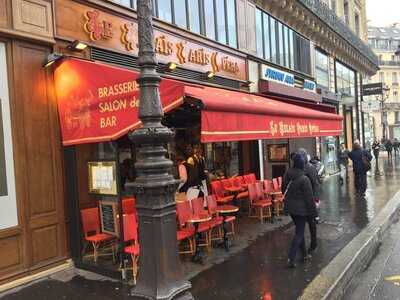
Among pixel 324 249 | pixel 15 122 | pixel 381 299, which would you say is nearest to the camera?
pixel 381 299

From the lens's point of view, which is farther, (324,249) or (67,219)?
(324,249)

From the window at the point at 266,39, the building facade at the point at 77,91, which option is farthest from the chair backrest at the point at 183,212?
the window at the point at 266,39

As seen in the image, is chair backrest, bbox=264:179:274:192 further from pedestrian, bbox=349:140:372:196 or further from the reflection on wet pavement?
pedestrian, bbox=349:140:372:196

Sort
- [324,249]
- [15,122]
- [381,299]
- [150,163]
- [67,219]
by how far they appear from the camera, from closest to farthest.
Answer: [150,163], [381,299], [15,122], [67,219], [324,249]

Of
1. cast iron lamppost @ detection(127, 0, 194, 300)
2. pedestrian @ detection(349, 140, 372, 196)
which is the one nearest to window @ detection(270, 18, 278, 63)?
pedestrian @ detection(349, 140, 372, 196)

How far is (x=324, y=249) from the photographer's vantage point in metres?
7.05

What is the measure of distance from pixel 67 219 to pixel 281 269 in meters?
3.38

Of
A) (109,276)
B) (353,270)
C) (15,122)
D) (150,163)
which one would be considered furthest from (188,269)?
(15,122)

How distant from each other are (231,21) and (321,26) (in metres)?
8.30

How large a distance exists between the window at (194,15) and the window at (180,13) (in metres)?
0.25

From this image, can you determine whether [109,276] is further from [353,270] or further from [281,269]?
[353,270]

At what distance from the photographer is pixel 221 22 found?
11828mm

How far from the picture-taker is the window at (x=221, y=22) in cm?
1169

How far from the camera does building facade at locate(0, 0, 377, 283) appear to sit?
591cm
